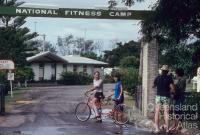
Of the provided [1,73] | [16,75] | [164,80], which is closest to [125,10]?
[164,80]

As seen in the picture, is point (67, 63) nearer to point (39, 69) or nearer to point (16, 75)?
point (39, 69)

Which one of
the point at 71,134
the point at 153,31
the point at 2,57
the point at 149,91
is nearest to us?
the point at 71,134

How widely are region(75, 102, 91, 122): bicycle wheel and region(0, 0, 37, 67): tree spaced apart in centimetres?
2952

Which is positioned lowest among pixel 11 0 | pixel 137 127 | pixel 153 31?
pixel 137 127

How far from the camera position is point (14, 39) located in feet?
171

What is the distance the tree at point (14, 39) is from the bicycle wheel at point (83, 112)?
29523 millimetres

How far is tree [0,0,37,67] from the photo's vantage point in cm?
5019

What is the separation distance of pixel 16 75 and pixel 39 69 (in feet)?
52.0

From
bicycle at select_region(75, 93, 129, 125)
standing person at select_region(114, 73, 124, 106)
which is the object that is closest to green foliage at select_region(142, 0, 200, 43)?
standing person at select_region(114, 73, 124, 106)

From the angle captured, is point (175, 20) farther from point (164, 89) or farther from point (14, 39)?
point (14, 39)

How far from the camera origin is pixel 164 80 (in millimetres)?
15766

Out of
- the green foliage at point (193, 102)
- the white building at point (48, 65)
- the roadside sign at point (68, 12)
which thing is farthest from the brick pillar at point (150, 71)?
the white building at point (48, 65)

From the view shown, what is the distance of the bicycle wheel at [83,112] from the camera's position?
19500 millimetres

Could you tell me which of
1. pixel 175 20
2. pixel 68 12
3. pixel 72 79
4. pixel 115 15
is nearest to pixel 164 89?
pixel 175 20
